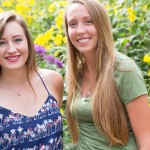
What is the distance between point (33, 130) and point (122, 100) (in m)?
0.52

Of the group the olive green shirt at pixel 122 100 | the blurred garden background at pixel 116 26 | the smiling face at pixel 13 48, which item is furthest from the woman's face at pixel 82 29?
the blurred garden background at pixel 116 26

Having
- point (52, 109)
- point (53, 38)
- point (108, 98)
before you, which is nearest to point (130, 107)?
point (108, 98)

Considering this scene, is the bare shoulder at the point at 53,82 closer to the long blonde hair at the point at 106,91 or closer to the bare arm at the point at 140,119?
the long blonde hair at the point at 106,91

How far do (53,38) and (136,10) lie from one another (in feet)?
2.98

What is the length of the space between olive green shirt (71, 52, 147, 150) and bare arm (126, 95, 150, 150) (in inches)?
1.4

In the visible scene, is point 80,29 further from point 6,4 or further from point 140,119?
point 6,4

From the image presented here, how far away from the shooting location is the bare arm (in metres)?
2.35

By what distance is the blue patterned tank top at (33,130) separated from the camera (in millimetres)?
2354

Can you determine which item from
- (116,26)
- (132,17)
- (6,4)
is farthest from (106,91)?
(6,4)

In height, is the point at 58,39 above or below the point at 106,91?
above

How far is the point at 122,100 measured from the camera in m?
A: 2.38

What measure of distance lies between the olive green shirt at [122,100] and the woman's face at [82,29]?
0.55 feet

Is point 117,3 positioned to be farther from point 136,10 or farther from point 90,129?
point 90,129

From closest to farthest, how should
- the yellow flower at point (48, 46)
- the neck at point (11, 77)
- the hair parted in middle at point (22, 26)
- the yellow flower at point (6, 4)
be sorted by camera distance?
the hair parted in middle at point (22, 26) < the neck at point (11, 77) < the yellow flower at point (48, 46) < the yellow flower at point (6, 4)
